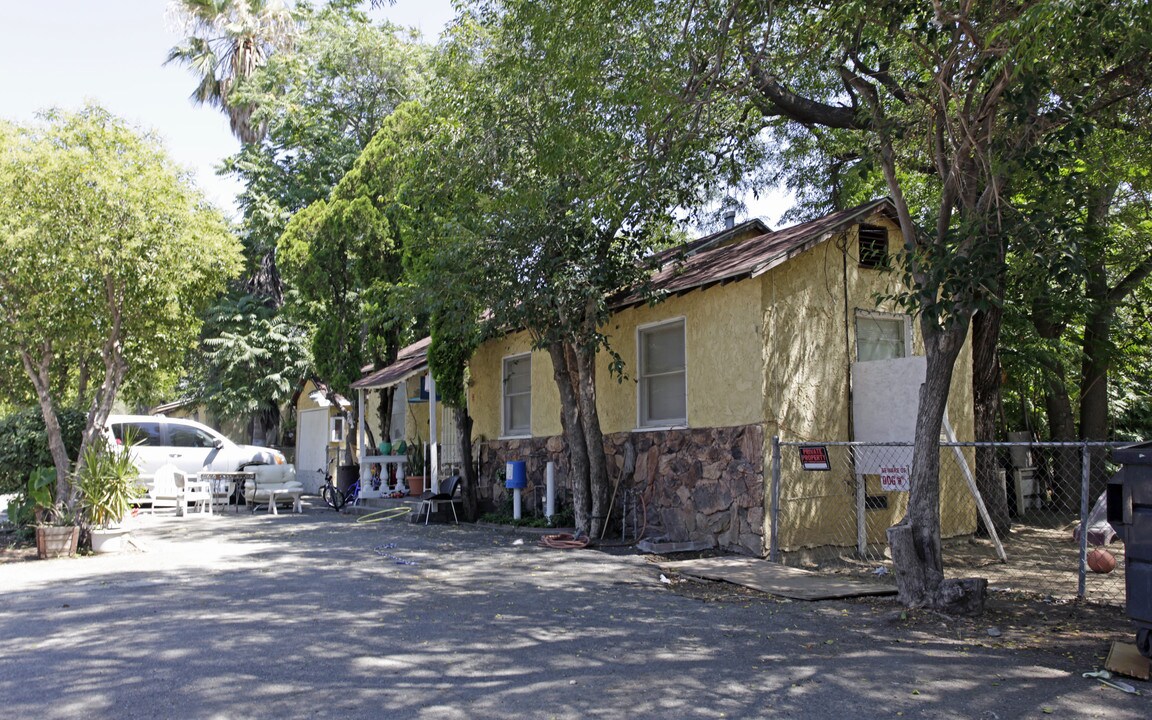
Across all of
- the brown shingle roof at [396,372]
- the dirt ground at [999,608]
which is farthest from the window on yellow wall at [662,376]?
the brown shingle roof at [396,372]

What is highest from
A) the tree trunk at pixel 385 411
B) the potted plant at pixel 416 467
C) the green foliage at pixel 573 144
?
the green foliage at pixel 573 144

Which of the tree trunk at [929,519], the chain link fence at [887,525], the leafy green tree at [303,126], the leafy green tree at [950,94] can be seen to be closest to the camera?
the leafy green tree at [950,94]

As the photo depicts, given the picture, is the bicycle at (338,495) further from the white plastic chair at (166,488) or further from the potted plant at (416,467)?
the white plastic chair at (166,488)

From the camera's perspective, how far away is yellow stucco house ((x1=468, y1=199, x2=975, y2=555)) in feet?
34.9

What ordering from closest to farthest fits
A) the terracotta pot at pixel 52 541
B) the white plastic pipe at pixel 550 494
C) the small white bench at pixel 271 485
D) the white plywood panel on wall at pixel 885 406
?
the white plywood panel on wall at pixel 885 406
the terracotta pot at pixel 52 541
the white plastic pipe at pixel 550 494
the small white bench at pixel 271 485

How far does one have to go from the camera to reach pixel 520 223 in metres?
11.6

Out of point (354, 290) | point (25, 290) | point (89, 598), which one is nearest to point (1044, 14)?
point (89, 598)

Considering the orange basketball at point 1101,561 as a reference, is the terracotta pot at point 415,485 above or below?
above

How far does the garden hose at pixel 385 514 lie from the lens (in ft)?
52.0

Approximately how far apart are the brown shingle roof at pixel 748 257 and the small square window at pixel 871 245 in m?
0.27

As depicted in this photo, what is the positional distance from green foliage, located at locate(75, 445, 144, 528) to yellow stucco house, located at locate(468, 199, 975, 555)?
20.4 ft

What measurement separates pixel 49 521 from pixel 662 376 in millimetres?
7846

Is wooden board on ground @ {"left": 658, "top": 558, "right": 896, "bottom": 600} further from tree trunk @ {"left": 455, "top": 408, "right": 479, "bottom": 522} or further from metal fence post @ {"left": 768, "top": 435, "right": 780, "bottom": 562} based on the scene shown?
tree trunk @ {"left": 455, "top": 408, "right": 479, "bottom": 522}

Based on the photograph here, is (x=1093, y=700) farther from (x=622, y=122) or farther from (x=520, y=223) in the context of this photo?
(x=520, y=223)
